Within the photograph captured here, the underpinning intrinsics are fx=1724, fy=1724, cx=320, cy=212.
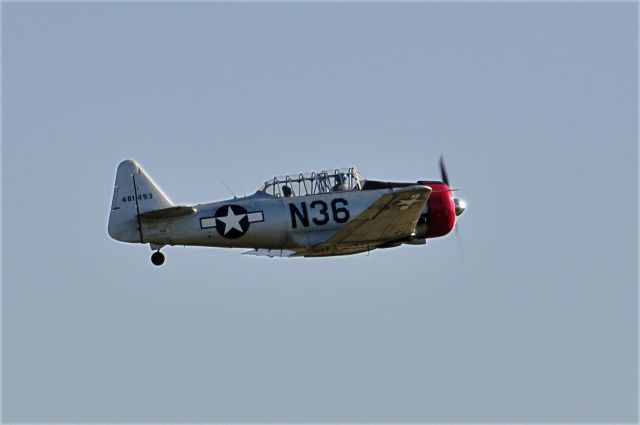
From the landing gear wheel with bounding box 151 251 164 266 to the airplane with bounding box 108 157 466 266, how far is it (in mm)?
17

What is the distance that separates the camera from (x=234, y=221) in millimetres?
28719

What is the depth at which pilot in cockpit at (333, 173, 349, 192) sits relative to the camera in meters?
29.4

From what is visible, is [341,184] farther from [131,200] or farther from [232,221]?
[131,200]

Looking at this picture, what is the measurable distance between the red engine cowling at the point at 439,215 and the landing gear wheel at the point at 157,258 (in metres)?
4.50

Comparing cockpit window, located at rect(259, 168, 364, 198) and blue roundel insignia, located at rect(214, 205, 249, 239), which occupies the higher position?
cockpit window, located at rect(259, 168, 364, 198)

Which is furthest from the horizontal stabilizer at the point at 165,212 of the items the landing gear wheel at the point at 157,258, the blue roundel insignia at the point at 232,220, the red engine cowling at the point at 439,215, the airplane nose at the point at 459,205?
the airplane nose at the point at 459,205

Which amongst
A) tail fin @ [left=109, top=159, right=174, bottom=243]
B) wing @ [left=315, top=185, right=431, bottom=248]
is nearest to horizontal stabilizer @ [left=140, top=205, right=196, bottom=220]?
tail fin @ [left=109, top=159, right=174, bottom=243]

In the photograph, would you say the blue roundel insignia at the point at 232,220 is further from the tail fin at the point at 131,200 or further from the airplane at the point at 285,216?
the tail fin at the point at 131,200

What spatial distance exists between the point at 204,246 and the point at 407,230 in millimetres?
3430

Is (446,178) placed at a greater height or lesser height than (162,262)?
greater

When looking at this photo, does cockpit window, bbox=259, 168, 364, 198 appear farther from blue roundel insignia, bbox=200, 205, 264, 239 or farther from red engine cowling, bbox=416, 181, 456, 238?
red engine cowling, bbox=416, 181, 456, 238

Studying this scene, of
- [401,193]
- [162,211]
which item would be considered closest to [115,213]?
[162,211]

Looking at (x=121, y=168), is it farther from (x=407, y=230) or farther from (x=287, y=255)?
(x=407, y=230)

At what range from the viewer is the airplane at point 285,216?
93.2 ft
